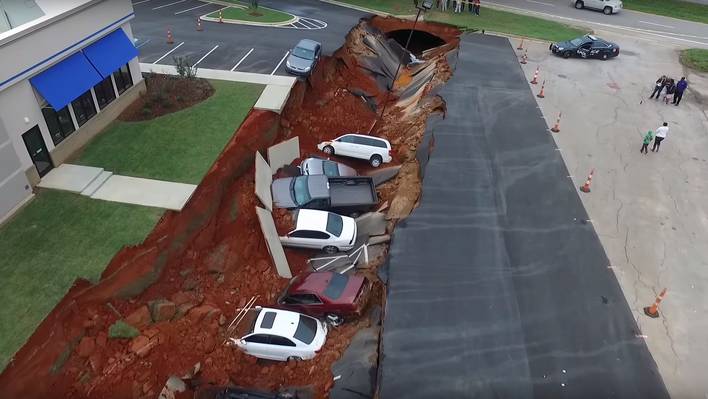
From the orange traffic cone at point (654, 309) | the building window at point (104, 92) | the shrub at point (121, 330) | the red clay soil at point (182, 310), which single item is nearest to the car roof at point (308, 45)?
the red clay soil at point (182, 310)

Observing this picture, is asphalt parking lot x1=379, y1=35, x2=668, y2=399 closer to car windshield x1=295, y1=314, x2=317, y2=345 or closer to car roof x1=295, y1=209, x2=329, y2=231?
car windshield x1=295, y1=314, x2=317, y2=345

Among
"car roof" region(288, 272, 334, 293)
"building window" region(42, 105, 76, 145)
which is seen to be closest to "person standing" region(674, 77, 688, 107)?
"car roof" region(288, 272, 334, 293)

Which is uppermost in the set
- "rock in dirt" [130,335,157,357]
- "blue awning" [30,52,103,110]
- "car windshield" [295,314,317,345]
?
"blue awning" [30,52,103,110]

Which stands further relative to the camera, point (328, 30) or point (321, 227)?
point (328, 30)

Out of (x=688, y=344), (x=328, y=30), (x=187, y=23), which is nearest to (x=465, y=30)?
(x=328, y=30)

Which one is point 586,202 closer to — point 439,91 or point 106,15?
point 439,91

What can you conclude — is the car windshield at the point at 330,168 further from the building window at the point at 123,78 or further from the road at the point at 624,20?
the road at the point at 624,20

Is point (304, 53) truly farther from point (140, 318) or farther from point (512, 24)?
point (512, 24)
